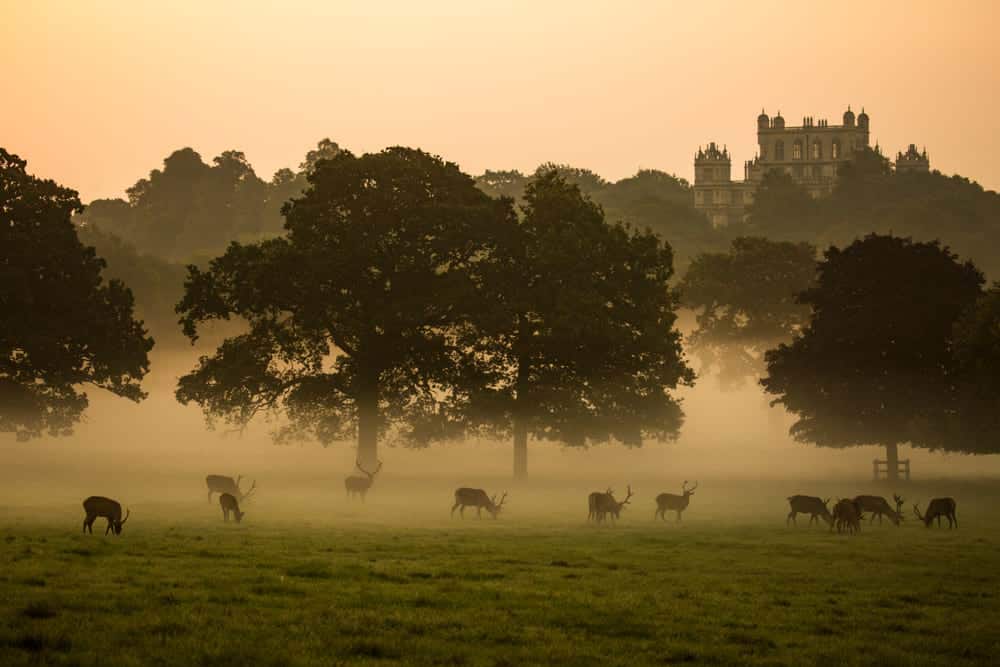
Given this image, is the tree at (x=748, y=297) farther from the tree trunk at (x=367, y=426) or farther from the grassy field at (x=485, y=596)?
the grassy field at (x=485, y=596)

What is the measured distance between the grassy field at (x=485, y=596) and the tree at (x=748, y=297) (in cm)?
7272

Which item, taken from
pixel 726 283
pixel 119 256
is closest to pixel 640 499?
pixel 726 283

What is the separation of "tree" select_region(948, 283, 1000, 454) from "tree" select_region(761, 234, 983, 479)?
129 cm

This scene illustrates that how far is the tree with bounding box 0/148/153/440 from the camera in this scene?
5925 centimetres

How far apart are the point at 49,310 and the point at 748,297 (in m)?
65.1

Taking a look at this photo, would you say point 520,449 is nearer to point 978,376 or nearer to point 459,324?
point 459,324

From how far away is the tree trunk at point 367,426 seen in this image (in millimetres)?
63156

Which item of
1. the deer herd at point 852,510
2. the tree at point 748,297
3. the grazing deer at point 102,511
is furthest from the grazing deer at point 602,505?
the tree at point 748,297

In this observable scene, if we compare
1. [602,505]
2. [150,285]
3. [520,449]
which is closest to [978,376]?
[520,449]

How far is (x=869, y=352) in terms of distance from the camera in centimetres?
6556

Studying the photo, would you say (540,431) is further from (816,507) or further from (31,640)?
(31,640)

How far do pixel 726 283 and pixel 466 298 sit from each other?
5689cm

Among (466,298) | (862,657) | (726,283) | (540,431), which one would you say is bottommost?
(862,657)

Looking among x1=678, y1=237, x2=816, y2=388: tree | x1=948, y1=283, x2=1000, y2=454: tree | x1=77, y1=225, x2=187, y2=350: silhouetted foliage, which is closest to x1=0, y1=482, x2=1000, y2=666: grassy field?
x1=948, y1=283, x2=1000, y2=454: tree
